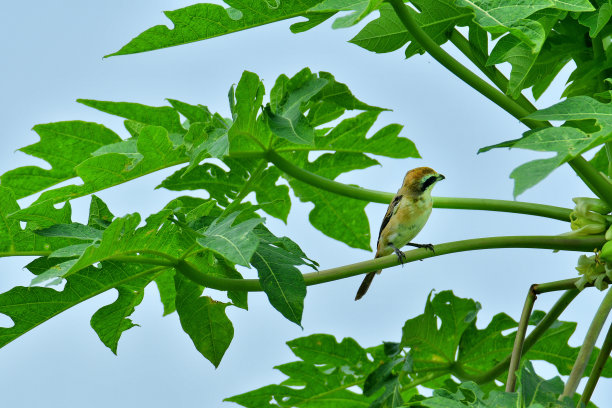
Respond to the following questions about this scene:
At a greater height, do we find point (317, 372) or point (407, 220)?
point (407, 220)

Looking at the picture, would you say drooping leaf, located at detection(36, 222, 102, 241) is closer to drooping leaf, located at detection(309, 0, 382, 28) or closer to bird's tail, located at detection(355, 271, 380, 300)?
drooping leaf, located at detection(309, 0, 382, 28)

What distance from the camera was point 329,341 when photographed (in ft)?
9.37

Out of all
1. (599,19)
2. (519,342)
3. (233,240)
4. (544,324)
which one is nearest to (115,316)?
(233,240)

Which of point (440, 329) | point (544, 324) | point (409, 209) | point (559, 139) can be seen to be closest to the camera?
point (559, 139)

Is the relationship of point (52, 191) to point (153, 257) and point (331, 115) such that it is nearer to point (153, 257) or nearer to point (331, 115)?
point (153, 257)

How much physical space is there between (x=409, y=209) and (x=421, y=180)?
0.39ft

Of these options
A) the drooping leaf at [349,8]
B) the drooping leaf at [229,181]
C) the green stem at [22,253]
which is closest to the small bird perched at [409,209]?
the drooping leaf at [229,181]

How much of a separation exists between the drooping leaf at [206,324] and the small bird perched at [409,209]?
63 centimetres

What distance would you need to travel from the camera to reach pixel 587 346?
6.97 feet

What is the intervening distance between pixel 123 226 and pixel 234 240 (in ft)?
1.05

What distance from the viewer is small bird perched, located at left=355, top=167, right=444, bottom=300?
2.64 meters

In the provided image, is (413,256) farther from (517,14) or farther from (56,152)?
(56,152)

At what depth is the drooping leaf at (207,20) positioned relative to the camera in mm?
2117

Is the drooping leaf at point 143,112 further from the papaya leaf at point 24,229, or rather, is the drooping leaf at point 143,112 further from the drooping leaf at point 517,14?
the drooping leaf at point 517,14
